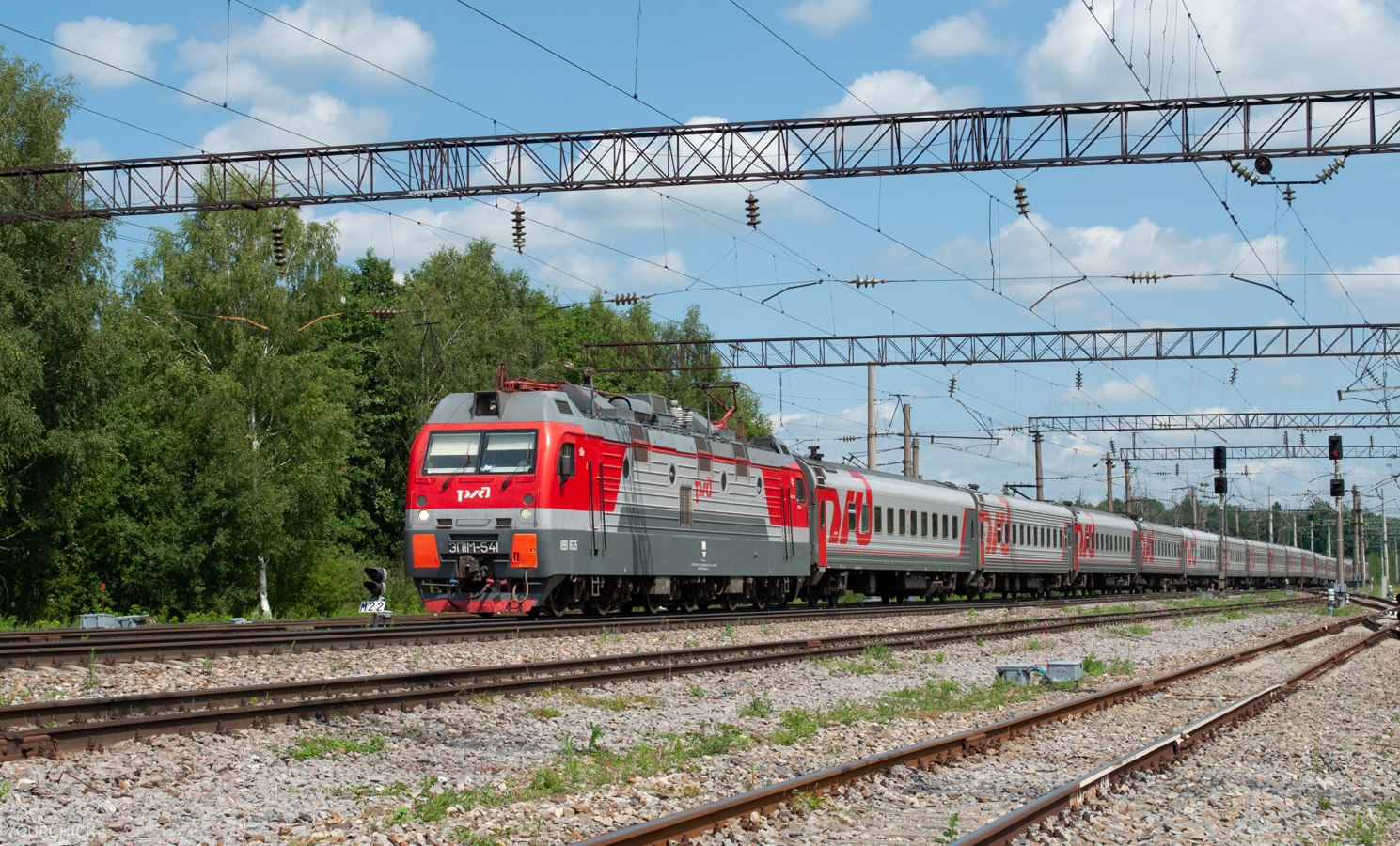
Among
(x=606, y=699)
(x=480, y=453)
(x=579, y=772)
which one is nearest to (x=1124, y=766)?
(x=579, y=772)

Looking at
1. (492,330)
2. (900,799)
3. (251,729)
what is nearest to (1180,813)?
(900,799)

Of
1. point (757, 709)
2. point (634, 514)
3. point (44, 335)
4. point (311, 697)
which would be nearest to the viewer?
point (311, 697)

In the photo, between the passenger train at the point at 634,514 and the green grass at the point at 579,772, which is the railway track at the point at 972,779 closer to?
the green grass at the point at 579,772

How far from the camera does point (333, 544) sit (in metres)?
52.1

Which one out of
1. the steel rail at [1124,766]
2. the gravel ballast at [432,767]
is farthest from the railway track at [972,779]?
the gravel ballast at [432,767]

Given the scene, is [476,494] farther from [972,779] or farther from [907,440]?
[907,440]

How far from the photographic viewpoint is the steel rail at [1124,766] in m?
8.09

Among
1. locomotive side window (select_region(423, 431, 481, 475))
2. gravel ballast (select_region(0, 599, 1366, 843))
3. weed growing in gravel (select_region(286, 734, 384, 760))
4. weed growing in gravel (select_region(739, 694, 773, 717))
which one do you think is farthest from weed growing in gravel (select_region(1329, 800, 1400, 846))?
locomotive side window (select_region(423, 431, 481, 475))

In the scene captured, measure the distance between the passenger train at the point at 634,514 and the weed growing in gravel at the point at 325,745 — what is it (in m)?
10.8

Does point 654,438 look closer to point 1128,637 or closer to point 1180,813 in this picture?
point 1128,637

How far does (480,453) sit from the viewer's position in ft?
73.5

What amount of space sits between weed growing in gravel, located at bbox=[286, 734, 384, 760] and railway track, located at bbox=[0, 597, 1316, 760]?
0.66 m

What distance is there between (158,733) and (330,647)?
7.08m

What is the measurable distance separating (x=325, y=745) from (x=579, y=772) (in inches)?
75.2
